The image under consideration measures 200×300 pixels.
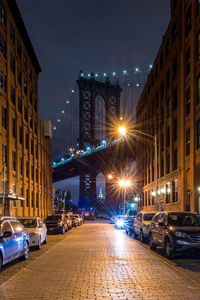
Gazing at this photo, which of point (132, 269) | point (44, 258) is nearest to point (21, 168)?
point (44, 258)

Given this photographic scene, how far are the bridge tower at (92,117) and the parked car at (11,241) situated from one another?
71287mm

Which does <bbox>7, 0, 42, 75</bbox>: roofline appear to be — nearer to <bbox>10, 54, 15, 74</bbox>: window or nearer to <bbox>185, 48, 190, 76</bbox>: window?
<bbox>10, 54, 15, 74</bbox>: window

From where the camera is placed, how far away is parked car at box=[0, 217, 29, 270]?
946 centimetres

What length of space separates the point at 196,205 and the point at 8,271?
1952cm

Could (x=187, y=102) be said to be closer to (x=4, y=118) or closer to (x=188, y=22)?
(x=188, y=22)

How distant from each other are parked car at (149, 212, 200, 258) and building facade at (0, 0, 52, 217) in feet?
40.4

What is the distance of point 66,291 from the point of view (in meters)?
7.06

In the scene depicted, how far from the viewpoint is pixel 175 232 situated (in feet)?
39.8

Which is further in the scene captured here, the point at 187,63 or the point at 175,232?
the point at 187,63

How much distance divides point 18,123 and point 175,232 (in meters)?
26.1

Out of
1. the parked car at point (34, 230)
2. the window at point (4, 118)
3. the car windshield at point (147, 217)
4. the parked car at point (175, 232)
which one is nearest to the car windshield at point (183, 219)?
the parked car at point (175, 232)

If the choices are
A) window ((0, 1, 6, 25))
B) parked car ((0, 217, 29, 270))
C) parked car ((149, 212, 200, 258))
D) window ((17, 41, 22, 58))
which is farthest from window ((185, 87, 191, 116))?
parked car ((0, 217, 29, 270))

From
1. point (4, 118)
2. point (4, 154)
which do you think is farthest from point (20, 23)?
point (4, 154)

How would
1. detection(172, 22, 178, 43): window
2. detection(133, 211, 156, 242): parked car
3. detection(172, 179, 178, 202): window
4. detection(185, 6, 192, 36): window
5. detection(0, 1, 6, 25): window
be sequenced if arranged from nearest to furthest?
detection(133, 211, 156, 242): parked car → detection(185, 6, 192, 36): window → detection(0, 1, 6, 25): window → detection(172, 179, 178, 202): window → detection(172, 22, 178, 43): window
